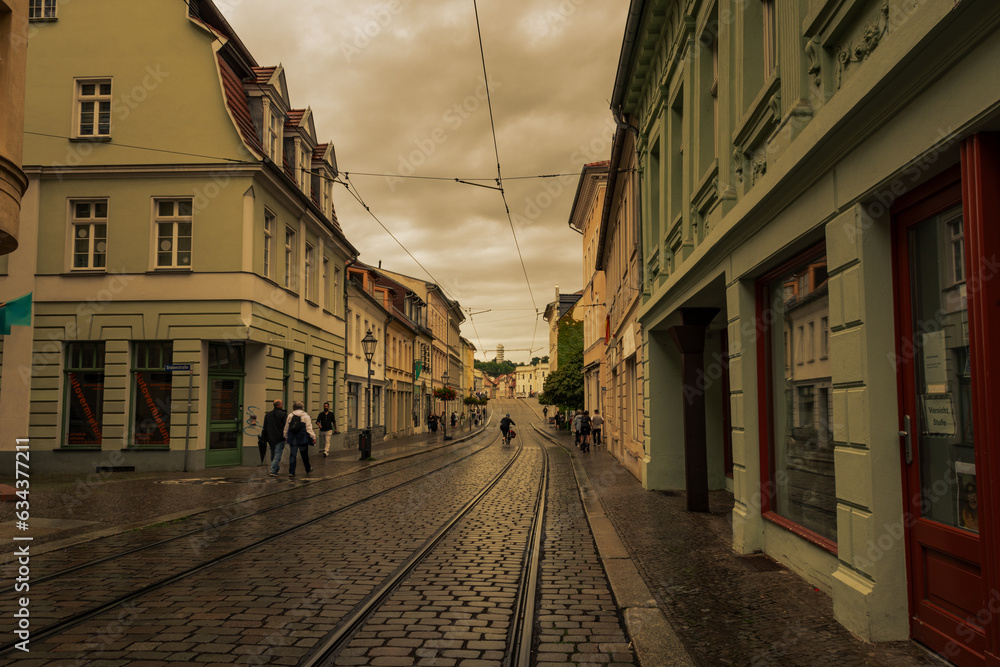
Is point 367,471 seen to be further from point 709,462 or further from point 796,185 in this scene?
point 796,185

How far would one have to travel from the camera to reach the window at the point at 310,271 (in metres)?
24.9

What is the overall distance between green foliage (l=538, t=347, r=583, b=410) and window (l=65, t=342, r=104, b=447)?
3127 cm

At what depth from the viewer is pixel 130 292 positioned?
19078 mm

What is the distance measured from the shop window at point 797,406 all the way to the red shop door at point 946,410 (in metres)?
1.30

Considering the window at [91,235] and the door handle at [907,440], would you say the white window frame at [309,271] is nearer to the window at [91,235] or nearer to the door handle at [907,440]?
the window at [91,235]

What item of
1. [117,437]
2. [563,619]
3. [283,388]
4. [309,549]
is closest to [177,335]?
[117,437]

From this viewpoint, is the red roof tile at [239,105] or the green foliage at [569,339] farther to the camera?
the green foliage at [569,339]

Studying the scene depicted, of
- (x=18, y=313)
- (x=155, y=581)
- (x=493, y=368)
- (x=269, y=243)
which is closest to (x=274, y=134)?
(x=269, y=243)

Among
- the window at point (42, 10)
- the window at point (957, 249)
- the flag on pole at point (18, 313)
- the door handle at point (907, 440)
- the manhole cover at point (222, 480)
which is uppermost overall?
the window at point (42, 10)

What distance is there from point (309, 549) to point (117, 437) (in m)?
13.1

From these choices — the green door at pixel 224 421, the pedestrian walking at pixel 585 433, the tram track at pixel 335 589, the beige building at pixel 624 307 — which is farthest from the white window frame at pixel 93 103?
the pedestrian walking at pixel 585 433

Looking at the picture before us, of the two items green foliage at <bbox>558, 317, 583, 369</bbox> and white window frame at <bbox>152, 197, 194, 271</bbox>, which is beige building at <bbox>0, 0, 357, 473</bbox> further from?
green foliage at <bbox>558, 317, 583, 369</bbox>

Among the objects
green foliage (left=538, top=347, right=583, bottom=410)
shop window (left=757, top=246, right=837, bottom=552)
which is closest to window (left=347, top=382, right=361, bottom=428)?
green foliage (left=538, top=347, right=583, bottom=410)

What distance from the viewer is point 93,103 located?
63.6 feet
